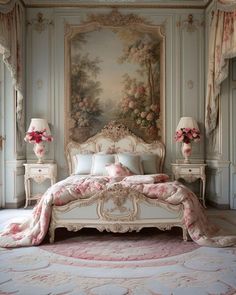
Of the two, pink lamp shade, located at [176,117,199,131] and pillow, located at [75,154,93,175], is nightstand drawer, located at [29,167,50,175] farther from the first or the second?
pink lamp shade, located at [176,117,199,131]

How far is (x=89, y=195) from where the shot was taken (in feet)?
13.8

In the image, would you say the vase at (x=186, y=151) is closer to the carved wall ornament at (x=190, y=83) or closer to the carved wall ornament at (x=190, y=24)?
the carved wall ornament at (x=190, y=83)

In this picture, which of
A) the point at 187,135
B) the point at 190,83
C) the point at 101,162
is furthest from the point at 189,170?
the point at 190,83

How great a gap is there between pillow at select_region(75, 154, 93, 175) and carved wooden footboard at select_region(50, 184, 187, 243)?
205 cm

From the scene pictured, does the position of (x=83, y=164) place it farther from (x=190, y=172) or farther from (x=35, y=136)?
(x=190, y=172)

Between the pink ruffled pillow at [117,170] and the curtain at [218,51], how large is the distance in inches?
81.6

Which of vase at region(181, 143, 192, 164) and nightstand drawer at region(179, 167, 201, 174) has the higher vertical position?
vase at region(181, 143, 192, 164)

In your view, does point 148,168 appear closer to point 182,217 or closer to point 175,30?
point 182,217

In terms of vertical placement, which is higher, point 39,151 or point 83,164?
point 39,151

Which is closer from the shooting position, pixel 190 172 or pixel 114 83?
pixel 190 172

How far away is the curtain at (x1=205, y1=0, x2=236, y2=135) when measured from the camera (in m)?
5.79

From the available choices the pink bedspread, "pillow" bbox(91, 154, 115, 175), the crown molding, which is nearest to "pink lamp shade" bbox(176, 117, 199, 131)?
"pillow" bbox(91, 154, 115, 175)

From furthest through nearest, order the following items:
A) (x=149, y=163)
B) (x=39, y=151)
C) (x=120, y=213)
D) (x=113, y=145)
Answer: (x=113, y=145) → (x=39, y=151) → (x=149, y=163) → (x=120, y=213)

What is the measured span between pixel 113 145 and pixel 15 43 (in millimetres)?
2567
